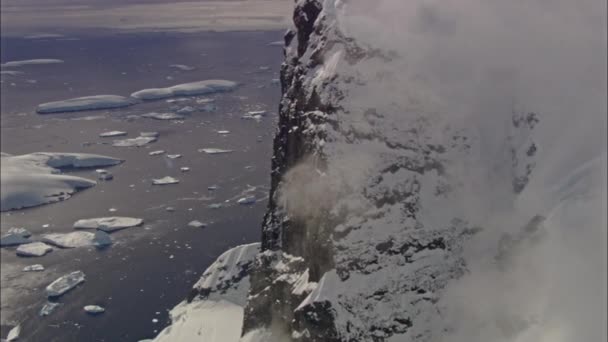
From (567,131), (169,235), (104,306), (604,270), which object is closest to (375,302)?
(604,270)

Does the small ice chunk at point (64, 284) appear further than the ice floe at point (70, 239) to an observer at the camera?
No

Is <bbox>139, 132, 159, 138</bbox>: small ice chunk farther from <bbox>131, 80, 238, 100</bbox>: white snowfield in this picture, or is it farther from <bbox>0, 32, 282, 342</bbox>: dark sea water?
<bbox>131, 80, 238, 100</bbox>: white snowfield

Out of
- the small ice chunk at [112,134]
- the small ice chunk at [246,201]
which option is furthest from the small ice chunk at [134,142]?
the small ice chunk at [246,201]

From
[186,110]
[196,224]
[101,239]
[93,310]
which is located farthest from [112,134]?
[93,310]

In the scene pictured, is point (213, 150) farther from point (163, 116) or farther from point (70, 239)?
point (70, 239)

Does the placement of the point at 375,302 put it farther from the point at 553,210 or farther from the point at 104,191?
the point at 104,191

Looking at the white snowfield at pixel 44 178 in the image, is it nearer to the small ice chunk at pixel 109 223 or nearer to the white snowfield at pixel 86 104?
the small ice chunk at pixel 109 223
